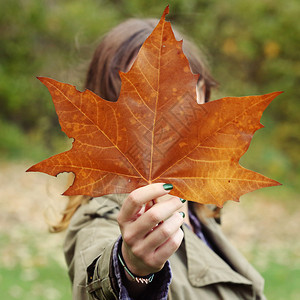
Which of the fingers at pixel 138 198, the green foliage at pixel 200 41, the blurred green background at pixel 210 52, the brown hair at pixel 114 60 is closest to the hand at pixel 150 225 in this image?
the fingers at pixel 138 198

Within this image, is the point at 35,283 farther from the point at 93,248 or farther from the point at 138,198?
the point at 138,198

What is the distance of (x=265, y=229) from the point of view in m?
7.82

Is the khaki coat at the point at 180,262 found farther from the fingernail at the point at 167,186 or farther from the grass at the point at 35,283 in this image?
the grass at the point at 35,283

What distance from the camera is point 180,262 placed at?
1471 mm

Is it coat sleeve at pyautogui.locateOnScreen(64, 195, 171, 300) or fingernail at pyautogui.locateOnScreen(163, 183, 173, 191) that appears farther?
coat sleeve at pyautogui.locateOnScreen(64, 195, 171, 300)

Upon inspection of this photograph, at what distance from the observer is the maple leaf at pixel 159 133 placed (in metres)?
0.86

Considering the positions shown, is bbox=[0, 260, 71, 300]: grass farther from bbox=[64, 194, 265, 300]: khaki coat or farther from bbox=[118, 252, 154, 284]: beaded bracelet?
bbox=[118, 252, 154, 284]: beaded bracelet

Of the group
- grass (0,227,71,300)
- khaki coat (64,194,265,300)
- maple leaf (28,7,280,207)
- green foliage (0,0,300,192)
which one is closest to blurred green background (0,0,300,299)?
green foliage (0,0,300,192)

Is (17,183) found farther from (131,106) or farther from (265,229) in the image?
(131,106)

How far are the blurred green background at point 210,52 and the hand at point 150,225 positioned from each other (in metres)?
8.45

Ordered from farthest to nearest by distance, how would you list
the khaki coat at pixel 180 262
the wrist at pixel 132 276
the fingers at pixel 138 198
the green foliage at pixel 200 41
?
the green foliage at pixel 200 41
the khaki coat at pixel 180 262
the wrist at pixel 132 276
the fingers at pixel 138 198

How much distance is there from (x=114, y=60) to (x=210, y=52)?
27.6 ft

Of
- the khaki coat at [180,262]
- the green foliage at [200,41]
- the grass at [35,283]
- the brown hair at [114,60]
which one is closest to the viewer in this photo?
the khaki coat at [180,262]

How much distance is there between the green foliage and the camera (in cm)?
1030
